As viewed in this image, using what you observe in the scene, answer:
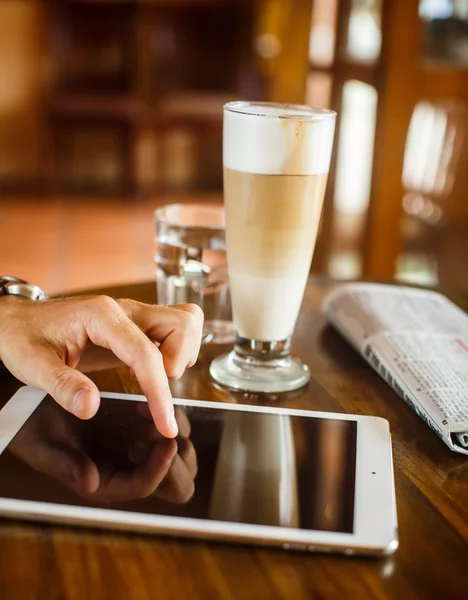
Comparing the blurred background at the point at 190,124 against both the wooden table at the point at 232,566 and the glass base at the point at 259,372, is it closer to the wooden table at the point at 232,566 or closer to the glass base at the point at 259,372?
the glass base at the point at 259,372

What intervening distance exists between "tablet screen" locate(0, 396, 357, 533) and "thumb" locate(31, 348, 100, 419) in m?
0.03

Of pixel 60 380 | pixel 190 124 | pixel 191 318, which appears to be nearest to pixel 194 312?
pixel 191 318

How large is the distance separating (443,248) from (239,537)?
169 centimetres

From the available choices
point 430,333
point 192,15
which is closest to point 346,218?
point 430,333

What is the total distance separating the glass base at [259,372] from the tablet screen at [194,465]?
0.17 feet

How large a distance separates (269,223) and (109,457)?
8.1 inches

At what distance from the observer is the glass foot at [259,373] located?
0.56 metres

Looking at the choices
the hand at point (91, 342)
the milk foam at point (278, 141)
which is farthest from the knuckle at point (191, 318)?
the milk foam at point (278, 141)

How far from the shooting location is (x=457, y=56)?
1.83 metres

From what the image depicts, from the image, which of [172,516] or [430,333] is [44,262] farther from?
Answer: [172,516]

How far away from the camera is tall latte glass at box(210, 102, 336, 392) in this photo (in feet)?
1.69

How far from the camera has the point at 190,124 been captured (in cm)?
330

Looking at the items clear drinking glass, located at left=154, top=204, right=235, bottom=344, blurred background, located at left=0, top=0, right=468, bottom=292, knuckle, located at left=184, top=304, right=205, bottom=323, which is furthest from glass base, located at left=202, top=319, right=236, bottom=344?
blurred background, located at left=0, top=0, right=468, bottom=292

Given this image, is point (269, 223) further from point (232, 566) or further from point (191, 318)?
point (232, 566)
